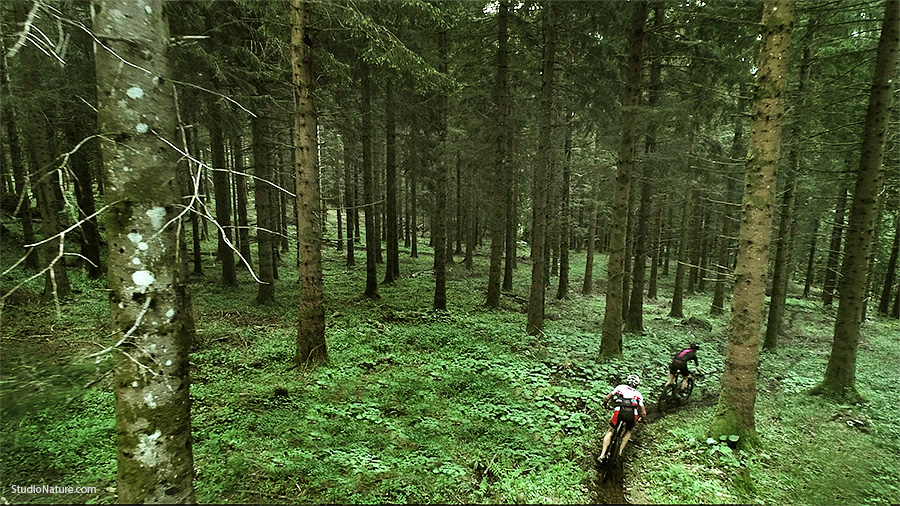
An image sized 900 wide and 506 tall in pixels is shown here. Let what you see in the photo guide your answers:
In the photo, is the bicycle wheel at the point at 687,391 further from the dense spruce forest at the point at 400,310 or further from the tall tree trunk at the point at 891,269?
the tall tree trunk at the point at 891,269

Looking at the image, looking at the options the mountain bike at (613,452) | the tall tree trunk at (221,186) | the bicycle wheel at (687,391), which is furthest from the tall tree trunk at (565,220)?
the tall tree trunk at (221,186)

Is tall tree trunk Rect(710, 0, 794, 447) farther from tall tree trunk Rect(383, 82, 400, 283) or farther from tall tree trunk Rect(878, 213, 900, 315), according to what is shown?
tall tree trunk Rect(878, 213, 900, 315)

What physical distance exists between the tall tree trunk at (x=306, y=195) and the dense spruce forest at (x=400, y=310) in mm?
59

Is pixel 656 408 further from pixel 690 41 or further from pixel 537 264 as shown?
pixel 690 41

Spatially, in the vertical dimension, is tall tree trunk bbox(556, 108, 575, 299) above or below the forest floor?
above

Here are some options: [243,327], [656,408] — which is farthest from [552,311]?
[243,327]

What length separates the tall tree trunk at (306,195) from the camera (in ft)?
25.2

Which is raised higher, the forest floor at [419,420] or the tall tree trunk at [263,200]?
the tall tree trunk at [263,200]

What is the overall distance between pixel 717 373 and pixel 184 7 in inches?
715

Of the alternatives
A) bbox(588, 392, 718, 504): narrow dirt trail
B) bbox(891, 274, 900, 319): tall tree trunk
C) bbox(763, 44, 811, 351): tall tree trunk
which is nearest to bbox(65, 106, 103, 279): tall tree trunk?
bbox(588, 392, 718, 504): narrow dirt trail

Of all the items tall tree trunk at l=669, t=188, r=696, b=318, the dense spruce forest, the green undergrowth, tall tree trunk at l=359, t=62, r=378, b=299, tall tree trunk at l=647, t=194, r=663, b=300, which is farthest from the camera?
tall tree trunk at l=647, t=194, r=663, b=300

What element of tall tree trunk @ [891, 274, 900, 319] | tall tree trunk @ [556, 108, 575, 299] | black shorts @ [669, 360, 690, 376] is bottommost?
tall tree trunk @ [891, 274, 900, 319]

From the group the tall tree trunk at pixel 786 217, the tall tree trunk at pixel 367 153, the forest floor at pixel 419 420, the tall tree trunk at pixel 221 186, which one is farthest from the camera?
the tall tree trunk at pixel 367 153

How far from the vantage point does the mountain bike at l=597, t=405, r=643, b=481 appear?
6.58 meters
